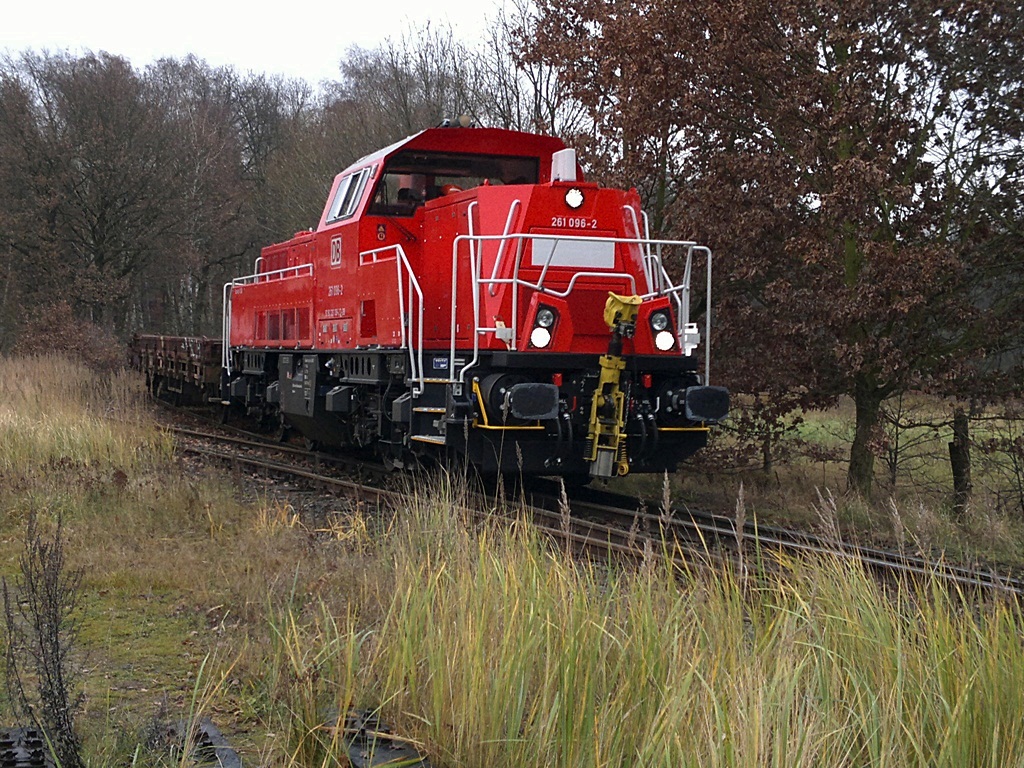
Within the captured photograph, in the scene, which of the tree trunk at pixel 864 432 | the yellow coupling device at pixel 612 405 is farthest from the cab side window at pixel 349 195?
the tree trunk at pixel 864 432

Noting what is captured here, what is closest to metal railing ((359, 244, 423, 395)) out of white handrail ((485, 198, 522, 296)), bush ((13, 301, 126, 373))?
white handrail ((485, 198, 522, 296))

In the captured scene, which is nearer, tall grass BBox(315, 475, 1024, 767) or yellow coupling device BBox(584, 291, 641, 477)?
tall grass BBox(315, 475, 1024, 767)

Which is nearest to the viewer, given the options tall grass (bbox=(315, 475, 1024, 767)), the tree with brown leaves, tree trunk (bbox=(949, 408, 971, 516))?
tall grass (bbox=(315, 475, 1024, 767))

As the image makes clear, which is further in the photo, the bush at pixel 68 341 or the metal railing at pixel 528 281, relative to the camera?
the bush at pixel 68 341

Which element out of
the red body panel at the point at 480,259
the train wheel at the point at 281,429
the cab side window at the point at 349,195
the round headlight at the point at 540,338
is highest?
the cab side window at the point at 349,195

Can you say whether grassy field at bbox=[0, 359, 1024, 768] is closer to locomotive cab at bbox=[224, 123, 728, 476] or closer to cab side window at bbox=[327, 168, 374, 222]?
locomotive cab at bbox=[224, 123, 728, 476]

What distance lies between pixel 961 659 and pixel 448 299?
23.2ft

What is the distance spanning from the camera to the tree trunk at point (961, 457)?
11.6m

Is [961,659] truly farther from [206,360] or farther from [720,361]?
[206,360]

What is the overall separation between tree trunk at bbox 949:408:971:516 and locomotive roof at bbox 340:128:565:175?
518 centimetres

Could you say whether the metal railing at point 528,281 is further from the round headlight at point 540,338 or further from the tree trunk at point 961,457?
the tree trunk at point 961,457

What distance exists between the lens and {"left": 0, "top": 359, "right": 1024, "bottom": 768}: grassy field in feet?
10.1

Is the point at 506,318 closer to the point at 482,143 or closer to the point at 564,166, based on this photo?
the point at 564,166

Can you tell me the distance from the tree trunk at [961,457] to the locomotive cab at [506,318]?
360cm
